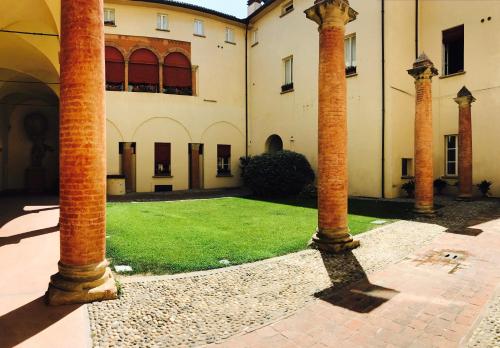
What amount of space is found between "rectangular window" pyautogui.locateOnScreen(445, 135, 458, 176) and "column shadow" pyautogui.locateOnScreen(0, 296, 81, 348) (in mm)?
16164

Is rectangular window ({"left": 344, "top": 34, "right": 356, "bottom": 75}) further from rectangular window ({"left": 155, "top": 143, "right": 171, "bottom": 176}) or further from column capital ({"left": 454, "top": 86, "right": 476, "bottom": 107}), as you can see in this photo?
rectangular window ({"left": 155, "top": 143, "right": 171, "bottom": 176})

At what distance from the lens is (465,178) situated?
1293 cm

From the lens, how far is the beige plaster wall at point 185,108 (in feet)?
60.4

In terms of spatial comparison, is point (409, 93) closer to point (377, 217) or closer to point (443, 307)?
point (377, 217)

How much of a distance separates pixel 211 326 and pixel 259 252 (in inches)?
108

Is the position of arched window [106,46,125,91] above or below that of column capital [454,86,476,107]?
above

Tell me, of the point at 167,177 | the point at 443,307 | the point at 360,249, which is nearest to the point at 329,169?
the point at 360,249

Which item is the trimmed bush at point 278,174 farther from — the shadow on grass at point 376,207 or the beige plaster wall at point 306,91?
the beige plaster wall at point 306,91

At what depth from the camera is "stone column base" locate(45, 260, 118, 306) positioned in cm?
400

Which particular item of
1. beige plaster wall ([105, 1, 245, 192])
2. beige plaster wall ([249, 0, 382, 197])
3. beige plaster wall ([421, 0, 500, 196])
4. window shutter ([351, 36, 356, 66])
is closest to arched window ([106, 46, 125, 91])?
beige plaster wall ([105, 1, 245, 192])

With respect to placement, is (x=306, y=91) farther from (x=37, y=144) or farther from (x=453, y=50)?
(x=37, y=144)

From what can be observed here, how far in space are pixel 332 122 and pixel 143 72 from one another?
15.3 metres

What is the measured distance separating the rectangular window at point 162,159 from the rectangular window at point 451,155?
47.0 ft

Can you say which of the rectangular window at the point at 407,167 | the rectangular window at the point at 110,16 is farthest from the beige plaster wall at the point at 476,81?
the rectangular window at the point at 110,16
